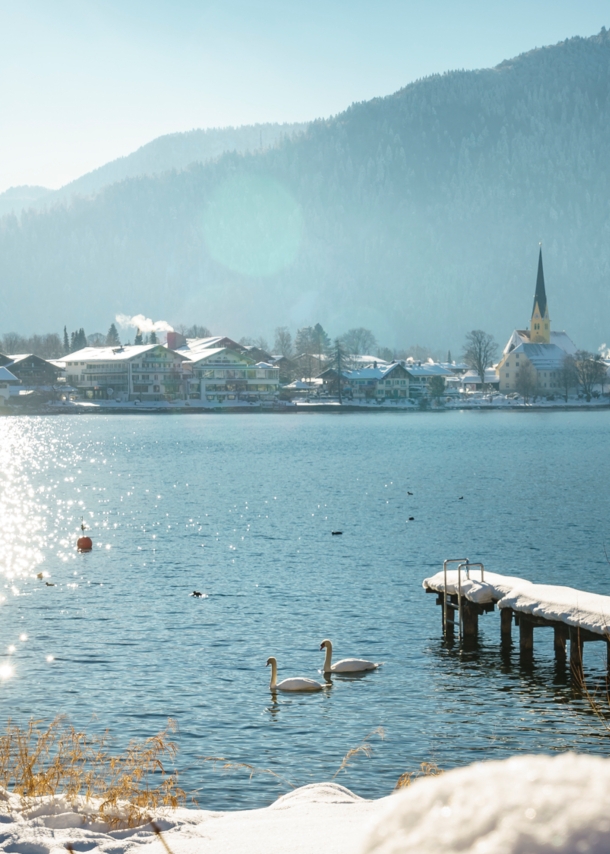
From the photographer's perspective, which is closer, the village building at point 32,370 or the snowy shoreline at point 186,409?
the snowy shoreline at point 186,409

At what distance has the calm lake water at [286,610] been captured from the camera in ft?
60.0

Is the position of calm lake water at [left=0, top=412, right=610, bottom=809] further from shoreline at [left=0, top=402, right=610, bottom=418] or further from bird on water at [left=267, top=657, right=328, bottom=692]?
shoreline at [left=0, top=402, right=610, bottom=418]

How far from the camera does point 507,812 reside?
164 cm

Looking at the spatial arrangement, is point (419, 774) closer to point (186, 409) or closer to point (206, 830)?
point (206, 830)

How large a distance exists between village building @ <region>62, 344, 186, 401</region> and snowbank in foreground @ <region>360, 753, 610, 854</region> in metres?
177

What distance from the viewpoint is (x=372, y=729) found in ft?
61.6

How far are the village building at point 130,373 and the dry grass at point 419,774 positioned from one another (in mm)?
164257

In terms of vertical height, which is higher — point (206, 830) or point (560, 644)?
point (206, 830)

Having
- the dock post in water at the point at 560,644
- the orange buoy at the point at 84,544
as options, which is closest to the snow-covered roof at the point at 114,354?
the orange buoy at the point at 84,544

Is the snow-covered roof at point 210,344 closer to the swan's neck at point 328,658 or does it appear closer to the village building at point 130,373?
the village building at point 130,373

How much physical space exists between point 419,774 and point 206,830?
719 centimetres

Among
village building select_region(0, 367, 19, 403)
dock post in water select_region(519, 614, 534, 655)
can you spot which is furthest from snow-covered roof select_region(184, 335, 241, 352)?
dock post in water select_region(519, 614, 534, 655)

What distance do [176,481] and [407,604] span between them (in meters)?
48.1

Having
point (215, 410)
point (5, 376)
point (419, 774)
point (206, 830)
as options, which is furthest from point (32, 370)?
point (206, 830)
